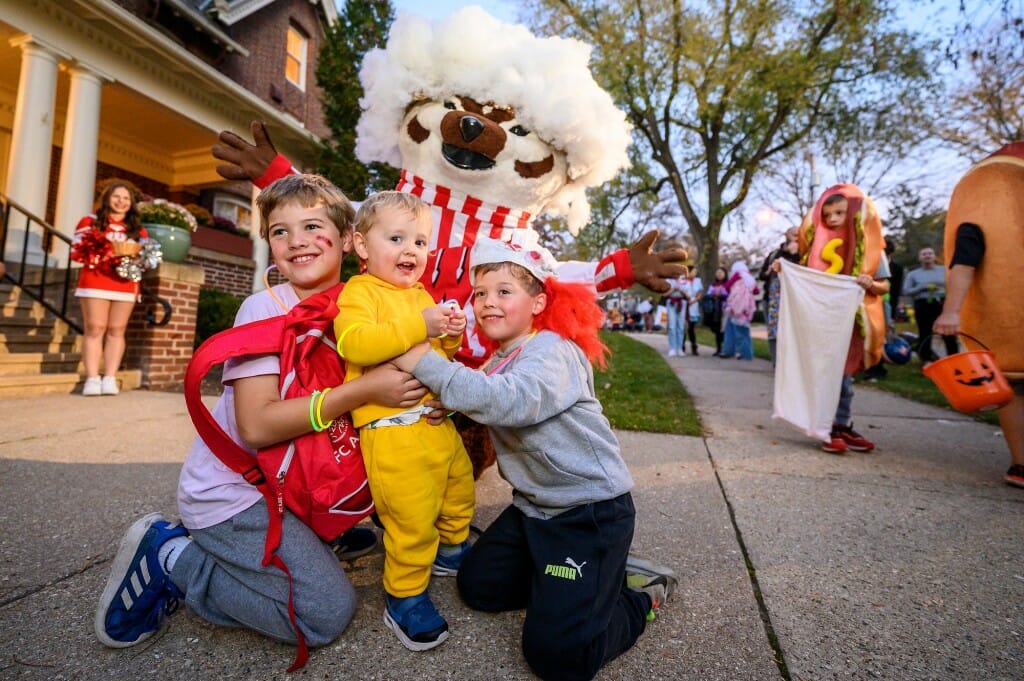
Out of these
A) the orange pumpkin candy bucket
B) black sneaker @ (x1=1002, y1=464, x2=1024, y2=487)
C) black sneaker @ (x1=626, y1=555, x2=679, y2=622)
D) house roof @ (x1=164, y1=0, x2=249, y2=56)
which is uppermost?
house roof @ (x1=164, y1=0, x2=249, y2=56)

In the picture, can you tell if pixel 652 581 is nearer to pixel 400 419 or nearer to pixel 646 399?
pixel 400 419

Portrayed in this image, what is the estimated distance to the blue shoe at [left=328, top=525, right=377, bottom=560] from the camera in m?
2.13

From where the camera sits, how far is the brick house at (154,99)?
6961mm

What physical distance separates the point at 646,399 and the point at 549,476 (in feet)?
13.9

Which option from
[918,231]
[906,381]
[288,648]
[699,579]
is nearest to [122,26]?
[288,648]

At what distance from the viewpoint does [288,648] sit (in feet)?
5.14

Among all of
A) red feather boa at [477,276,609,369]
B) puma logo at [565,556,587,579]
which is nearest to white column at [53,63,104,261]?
red feather boa at [477,276,609,369]

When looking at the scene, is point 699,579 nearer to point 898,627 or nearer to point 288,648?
point 898,627

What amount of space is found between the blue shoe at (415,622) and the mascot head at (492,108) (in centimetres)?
174

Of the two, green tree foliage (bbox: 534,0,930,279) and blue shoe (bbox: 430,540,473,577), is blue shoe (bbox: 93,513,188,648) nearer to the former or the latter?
blue shoe (bbox: 430,540,473,577)

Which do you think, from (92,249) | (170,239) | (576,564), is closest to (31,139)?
(170,239)

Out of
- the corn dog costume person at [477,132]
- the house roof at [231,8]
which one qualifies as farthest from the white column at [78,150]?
the corn dog costume person at [477,132]

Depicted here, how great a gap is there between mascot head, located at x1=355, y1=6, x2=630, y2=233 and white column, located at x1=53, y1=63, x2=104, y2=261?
7213 mm

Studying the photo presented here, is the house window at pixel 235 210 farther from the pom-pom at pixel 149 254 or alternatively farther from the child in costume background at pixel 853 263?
the child in costume background at pixel 853 263
